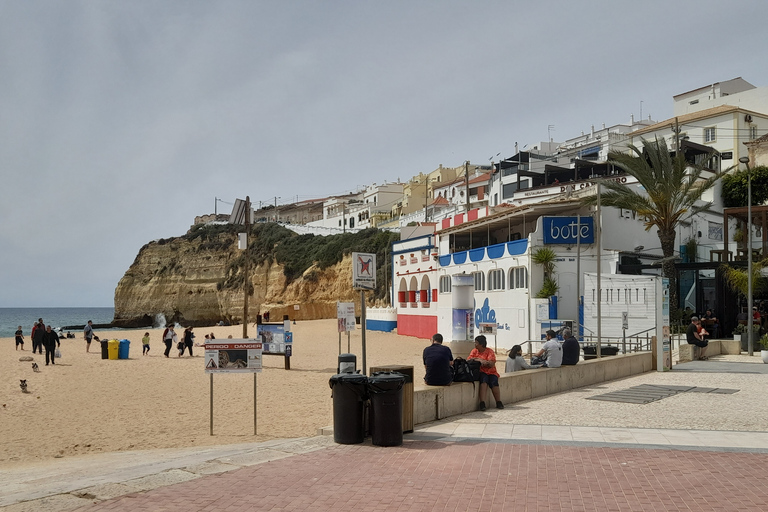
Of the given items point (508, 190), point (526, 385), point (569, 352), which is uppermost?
point (508, 190)

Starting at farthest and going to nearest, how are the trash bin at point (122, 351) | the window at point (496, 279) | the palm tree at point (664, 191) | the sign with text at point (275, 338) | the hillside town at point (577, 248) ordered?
the window at point (496, 279)
the trash bin at point (122, 351)
the hillside town at point (577, 248)
the palm tree at point (664, 191)
the sign with text at point (275, 338)

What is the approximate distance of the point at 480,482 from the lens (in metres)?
6.75

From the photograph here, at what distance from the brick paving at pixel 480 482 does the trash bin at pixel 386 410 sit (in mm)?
181

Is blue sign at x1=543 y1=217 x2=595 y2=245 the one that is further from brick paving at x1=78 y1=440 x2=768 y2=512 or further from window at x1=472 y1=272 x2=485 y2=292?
brick paving at x1=78 y1=440 x2=768 y2=512

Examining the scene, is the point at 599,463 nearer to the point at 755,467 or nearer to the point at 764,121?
the point at 755,467

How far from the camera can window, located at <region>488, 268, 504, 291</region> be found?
33.0 meters

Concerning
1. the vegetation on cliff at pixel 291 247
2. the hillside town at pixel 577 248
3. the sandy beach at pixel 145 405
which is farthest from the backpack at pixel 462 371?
the vegetation on cliff at pixel 291 247

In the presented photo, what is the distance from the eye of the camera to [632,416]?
434 inches

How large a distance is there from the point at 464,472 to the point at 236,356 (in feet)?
21.5

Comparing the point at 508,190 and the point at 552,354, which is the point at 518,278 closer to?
the point at 552,354

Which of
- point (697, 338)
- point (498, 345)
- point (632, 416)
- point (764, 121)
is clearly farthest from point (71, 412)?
point (764, 121)

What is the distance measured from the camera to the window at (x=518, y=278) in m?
30.6

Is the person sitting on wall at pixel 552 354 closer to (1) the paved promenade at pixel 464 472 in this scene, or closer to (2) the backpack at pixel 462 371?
(1) the paved promenade at pixel 464 472

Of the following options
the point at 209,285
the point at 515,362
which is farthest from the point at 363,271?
the point at 209,285
